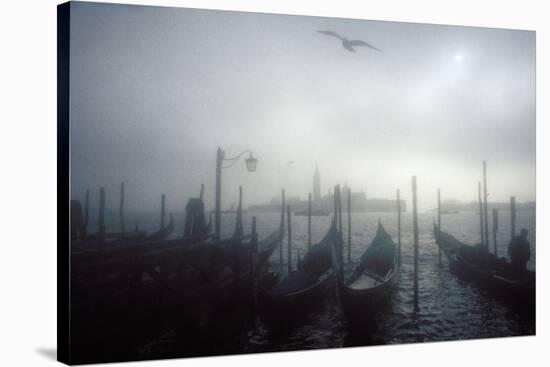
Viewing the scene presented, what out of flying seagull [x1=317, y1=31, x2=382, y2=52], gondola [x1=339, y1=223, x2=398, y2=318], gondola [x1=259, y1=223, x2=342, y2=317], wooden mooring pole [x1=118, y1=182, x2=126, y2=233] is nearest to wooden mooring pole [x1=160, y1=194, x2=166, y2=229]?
wooden mooring pole [x1=118, y1=182, x2=126, y2=233]

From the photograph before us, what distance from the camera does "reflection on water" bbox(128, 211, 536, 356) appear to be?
6406 mm

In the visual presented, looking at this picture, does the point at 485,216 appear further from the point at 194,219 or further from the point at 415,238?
the point at 194,219

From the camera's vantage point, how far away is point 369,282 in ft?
21.9

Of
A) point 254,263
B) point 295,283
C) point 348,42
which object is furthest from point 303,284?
point 348,42

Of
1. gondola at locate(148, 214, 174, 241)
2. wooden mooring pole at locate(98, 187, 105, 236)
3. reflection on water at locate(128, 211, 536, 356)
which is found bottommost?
reflection on water at locate(128, 211, 536, 356)

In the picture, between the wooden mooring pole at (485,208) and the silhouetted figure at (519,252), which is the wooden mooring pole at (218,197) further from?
the silhouetted figure at (519,252)

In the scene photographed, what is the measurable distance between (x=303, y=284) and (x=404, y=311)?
1.03 m

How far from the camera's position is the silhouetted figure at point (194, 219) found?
6227mm

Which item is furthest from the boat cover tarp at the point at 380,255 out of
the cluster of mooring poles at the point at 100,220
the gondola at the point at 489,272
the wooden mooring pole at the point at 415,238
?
the cluster of mooring poles at the point at 100,220

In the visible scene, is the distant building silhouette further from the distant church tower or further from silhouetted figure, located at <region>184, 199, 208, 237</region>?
silhouetted figure, located at <region>184, 199, 208, 237</region>

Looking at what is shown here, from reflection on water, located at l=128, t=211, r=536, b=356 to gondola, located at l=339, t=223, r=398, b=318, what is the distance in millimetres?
81

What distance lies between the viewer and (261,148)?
21.1 feet

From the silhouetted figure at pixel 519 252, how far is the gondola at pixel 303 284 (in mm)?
1851

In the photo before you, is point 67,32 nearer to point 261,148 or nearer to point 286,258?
point 261,148
